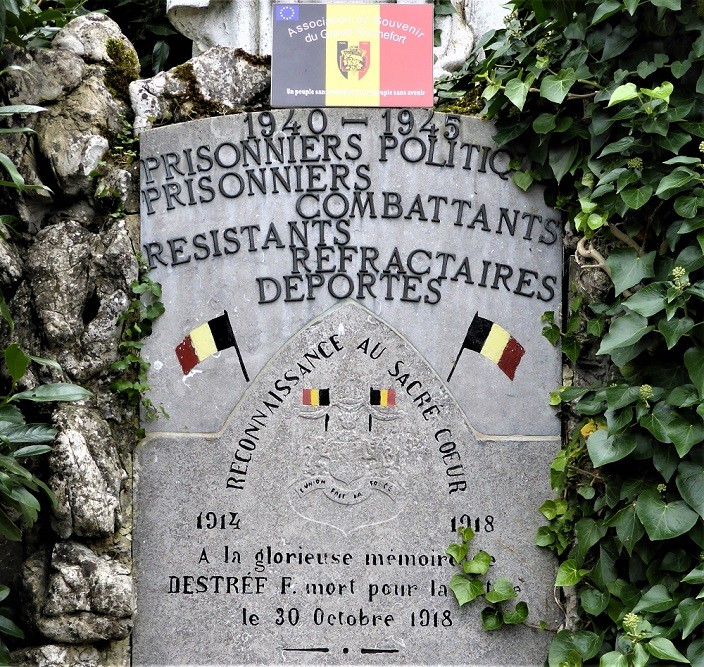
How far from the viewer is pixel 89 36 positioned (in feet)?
14.0

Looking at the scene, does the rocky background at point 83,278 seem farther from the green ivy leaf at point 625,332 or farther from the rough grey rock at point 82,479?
the green ivy leaf at point 625,332

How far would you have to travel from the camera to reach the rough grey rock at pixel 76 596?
380cm

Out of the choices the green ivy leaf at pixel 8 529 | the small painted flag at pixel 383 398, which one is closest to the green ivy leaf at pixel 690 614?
the small painted flag at pixel 383 398

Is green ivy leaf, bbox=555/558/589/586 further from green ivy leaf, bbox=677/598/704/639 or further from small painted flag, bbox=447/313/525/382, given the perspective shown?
small painted flag, bbox=447/313/525/382

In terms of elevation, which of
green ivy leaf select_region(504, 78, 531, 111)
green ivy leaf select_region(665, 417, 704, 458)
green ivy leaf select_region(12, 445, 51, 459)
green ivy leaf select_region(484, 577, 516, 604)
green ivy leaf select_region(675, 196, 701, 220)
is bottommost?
green ivy leaf select_region(484, 577, 516, 604)

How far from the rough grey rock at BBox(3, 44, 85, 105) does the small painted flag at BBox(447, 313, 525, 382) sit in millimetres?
1794

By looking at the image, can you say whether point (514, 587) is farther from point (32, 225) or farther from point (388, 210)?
point (32, 225)

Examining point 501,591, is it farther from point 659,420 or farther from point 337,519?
point 659,420

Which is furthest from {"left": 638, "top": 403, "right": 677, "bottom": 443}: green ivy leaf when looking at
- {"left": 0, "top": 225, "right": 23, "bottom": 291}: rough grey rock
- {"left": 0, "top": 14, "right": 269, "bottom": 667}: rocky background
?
{"left": 0, "top": 225, "right": 23, "bottom": 291}: rough grey rock

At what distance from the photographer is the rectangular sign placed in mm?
4219

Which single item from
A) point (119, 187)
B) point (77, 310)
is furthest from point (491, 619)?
point (119, 187)

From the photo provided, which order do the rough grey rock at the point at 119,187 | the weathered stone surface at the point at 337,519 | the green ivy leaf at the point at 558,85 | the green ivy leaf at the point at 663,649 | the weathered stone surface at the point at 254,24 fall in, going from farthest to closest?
the weathered stone surface at the point at 254,24, the rough grey rock at the point at 119,187, the weathered stone surface at the point at 337,519, the green ivy leaf at the point at 558,85, the green ivy leaf at the point at 663,649

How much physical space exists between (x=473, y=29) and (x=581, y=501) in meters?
1.98

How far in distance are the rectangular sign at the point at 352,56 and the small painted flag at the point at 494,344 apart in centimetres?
89
